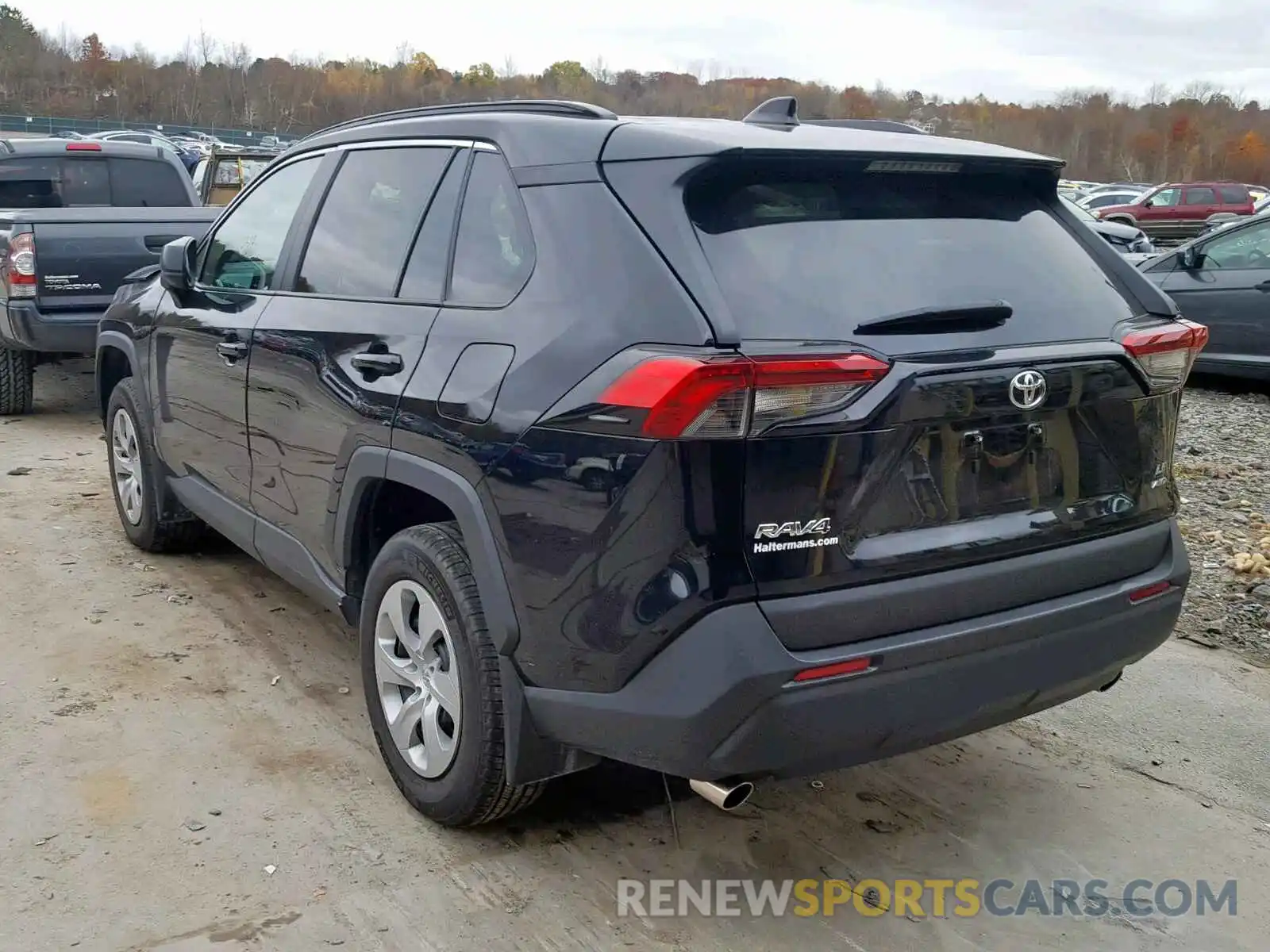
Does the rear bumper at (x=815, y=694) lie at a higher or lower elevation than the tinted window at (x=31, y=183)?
lower

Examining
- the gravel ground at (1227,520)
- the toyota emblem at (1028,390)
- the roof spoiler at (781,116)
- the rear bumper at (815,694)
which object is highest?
the roof spoiler at (781,116)

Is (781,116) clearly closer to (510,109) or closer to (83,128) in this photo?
(510,109)

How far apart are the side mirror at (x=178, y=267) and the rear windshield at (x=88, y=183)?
17.0 ft

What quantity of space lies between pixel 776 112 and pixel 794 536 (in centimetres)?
135

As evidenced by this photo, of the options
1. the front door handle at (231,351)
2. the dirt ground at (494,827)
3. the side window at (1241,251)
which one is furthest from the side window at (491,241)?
the side window at (1241,251)

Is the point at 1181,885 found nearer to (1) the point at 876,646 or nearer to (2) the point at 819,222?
(1) the point at 876,646

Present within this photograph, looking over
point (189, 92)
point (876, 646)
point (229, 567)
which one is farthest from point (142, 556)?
point (189, 92)

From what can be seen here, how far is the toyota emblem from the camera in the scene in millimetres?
2650

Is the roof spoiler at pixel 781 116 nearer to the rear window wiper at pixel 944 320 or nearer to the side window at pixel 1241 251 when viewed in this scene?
the rear window wiper at pixel 944 320

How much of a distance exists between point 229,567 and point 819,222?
3.67 m

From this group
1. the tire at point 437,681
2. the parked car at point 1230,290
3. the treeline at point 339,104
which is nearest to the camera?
the tire at point 437,681

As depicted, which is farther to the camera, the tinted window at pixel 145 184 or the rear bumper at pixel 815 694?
the tinted window at pixel 145 184

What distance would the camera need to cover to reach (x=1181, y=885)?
306 centimetres

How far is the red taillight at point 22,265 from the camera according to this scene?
7.70 metres
